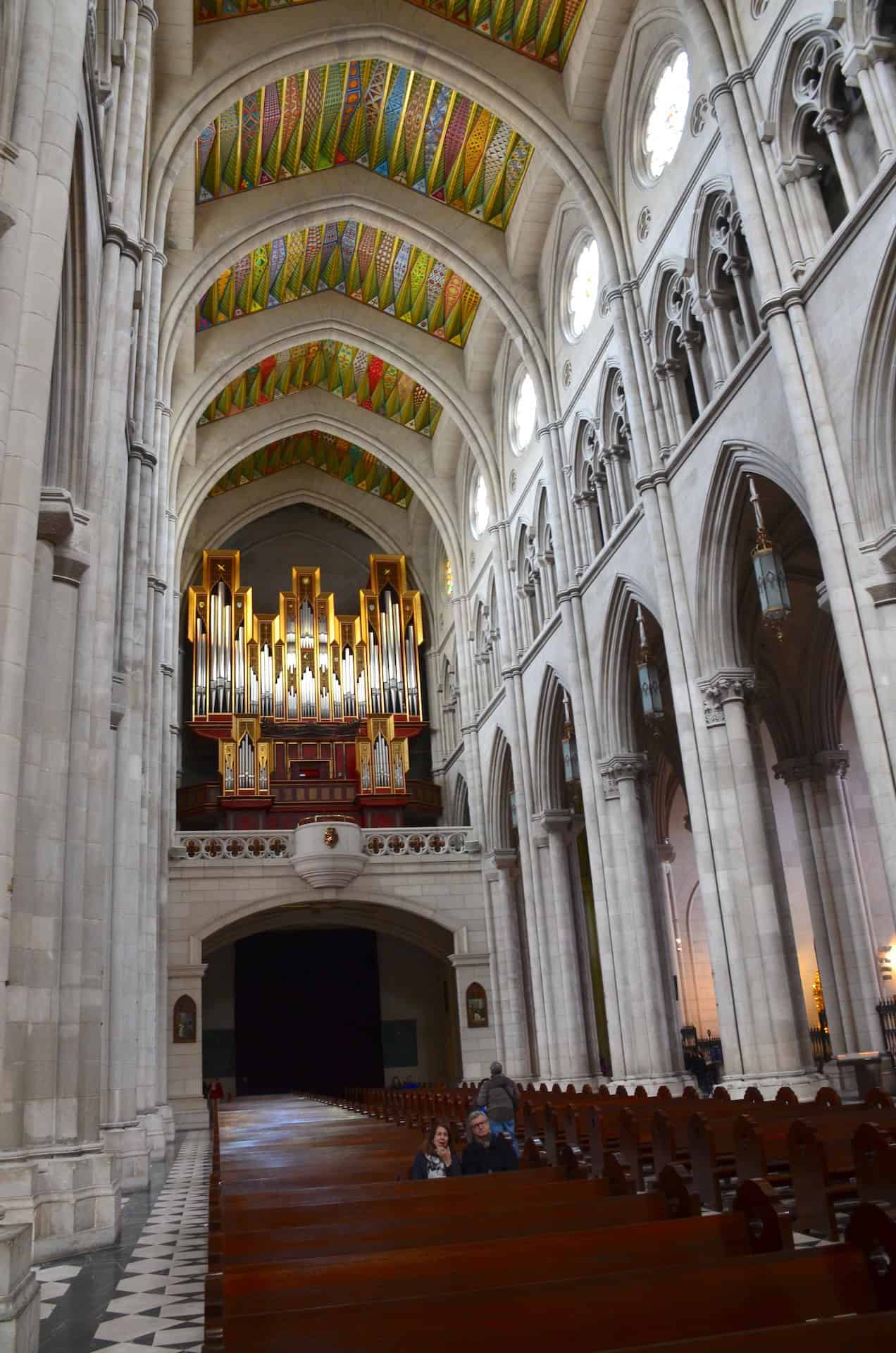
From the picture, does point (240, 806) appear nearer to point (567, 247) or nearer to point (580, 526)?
point (580, 526)

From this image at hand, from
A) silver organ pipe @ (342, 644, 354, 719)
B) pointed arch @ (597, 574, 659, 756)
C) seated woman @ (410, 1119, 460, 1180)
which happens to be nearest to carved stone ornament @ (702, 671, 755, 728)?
pointed arch @ (597, 574, 659, 756)

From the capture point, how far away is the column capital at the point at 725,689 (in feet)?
43.7

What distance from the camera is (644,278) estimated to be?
1590 cm

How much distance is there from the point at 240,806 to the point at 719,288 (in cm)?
1652

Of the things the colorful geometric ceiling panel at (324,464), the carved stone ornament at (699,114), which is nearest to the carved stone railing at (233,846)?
the colorful geometric ceiling panel at (324,464)

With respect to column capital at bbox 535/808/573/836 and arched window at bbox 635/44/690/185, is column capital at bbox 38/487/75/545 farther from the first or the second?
column capital at bbox 535/808/573/836

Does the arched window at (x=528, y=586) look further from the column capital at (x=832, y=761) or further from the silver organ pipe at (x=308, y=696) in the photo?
the silver organ pipe at (x=308, y=696)

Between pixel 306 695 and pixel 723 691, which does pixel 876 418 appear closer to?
pixel 723 691

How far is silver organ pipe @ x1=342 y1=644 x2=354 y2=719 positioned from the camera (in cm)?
2895

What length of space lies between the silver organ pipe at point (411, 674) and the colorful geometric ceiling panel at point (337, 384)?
214 inches

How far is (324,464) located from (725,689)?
19.9 m

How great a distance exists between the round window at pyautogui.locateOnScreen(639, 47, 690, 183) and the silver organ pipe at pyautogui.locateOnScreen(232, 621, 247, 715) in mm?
16447

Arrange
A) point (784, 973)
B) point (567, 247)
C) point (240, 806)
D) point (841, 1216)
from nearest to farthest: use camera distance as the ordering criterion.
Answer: point (841, 1216) < point (784, 973) < point (567, 247) < point (240, 806)

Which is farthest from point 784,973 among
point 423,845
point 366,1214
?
point 423,845
